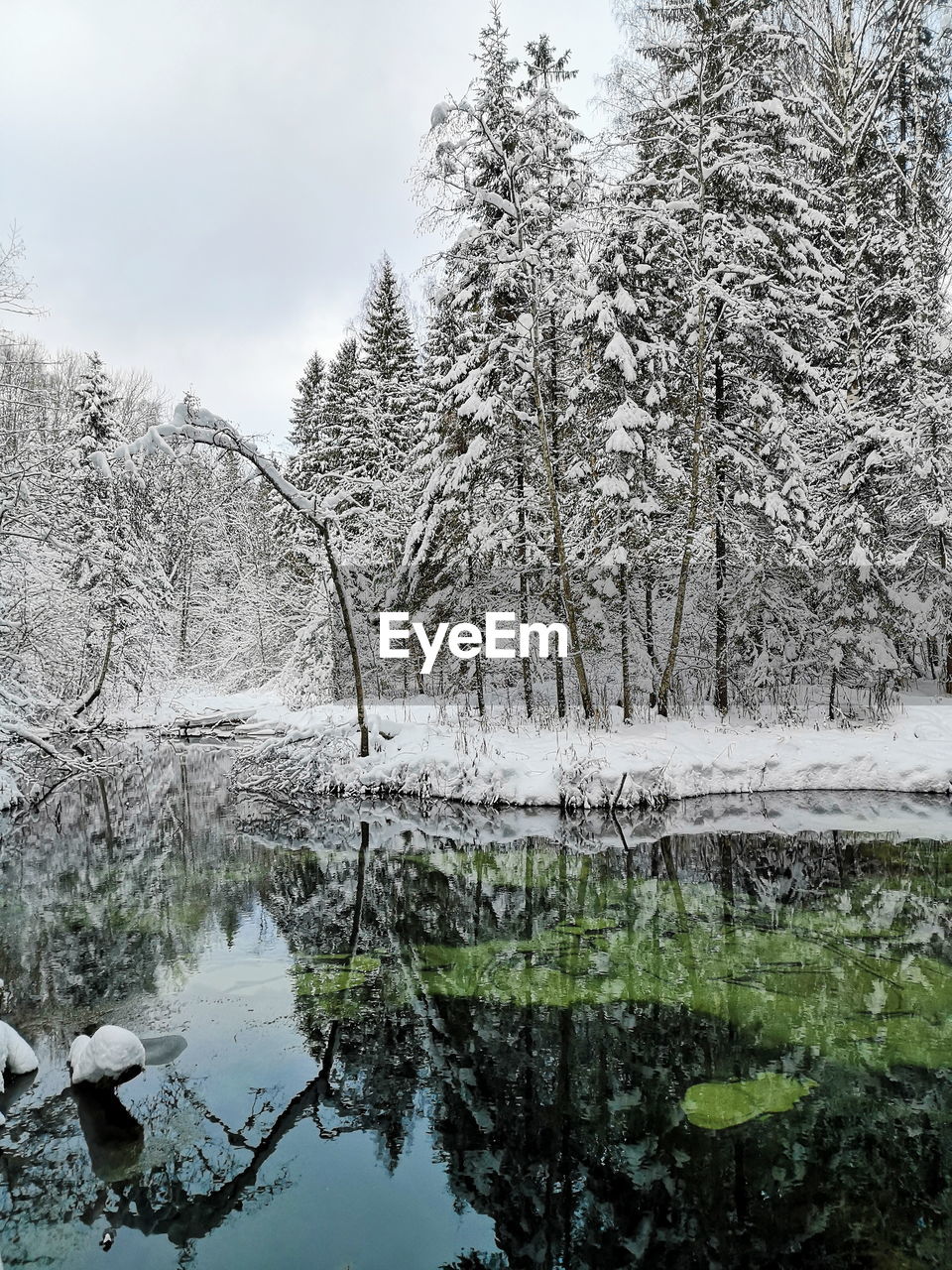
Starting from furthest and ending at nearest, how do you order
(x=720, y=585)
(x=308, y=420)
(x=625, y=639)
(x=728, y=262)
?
1. (x=308, y=420)
2. (x=625, y=639)
3. (x=720, y=585)
4. (x=728, y=262)

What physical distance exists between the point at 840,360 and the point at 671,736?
9623 mm

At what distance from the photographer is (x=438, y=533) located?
717 inches

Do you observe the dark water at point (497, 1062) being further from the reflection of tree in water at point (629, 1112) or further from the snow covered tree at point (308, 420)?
the snow covered tree at point (308, 420)

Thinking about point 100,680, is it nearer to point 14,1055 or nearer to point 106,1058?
point 14,1055

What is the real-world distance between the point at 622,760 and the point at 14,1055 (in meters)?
9.91

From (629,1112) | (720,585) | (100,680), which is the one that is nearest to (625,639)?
(720,585)

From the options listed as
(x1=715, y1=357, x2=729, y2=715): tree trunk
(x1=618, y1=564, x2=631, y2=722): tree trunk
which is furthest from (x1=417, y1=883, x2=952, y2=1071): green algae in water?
(x1=715, y1=357, x2=729, y2=715): tree trunk

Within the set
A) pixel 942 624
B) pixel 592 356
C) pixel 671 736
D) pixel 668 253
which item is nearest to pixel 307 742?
pixel 671 736

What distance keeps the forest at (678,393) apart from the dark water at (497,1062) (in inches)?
210

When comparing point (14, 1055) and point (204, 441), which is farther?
point (204, 441)

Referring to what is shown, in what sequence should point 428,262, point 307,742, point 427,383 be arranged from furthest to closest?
point 427,383 < point 307,742 < point 428,262

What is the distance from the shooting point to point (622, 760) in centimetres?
1345

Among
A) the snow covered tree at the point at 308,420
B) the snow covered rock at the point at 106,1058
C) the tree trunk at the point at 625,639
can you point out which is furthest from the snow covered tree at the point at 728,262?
the snow covered tree at the point at 308,420

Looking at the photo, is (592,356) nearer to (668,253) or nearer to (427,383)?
(668,253)
